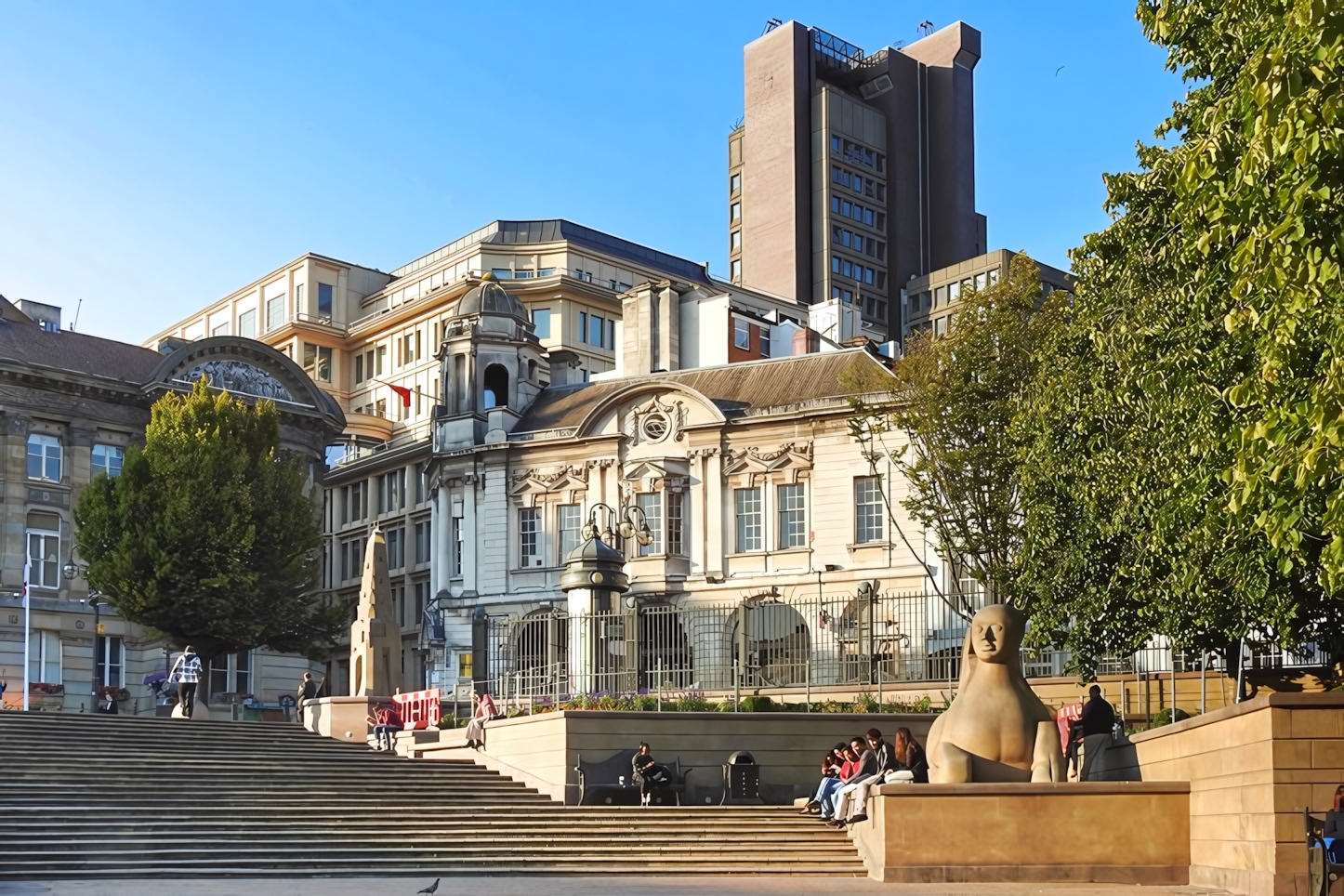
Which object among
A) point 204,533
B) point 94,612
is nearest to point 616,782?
point 204,533

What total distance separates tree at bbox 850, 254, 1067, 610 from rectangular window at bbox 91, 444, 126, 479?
114ft

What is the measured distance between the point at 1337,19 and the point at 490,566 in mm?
48687

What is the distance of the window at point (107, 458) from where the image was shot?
61656mm

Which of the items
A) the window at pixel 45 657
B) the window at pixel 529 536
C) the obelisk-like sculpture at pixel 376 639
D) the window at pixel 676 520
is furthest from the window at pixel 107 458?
the obelisk-like sculpture at pixel 376 639

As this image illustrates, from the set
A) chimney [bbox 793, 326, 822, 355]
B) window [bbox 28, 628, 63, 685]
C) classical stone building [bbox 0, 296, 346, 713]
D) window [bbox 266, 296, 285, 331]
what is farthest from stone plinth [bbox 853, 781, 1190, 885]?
window [bbox 266, 296, 285, 331]

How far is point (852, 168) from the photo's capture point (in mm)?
109938

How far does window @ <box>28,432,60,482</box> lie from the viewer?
6012 cm

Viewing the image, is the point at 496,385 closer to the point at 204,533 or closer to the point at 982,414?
the point at 204,533

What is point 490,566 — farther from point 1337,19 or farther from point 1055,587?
point 1337,19

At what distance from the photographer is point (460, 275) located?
305ft

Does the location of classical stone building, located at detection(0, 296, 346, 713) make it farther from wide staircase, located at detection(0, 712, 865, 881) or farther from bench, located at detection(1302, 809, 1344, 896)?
bench, located at detection(1302, 809, 1344, 896)

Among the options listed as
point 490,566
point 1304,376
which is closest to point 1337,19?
point 1304,376

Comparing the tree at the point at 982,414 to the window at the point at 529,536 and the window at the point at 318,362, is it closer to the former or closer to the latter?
the window at the point at 529,536

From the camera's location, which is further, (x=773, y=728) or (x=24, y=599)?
(x=24, y=599)
